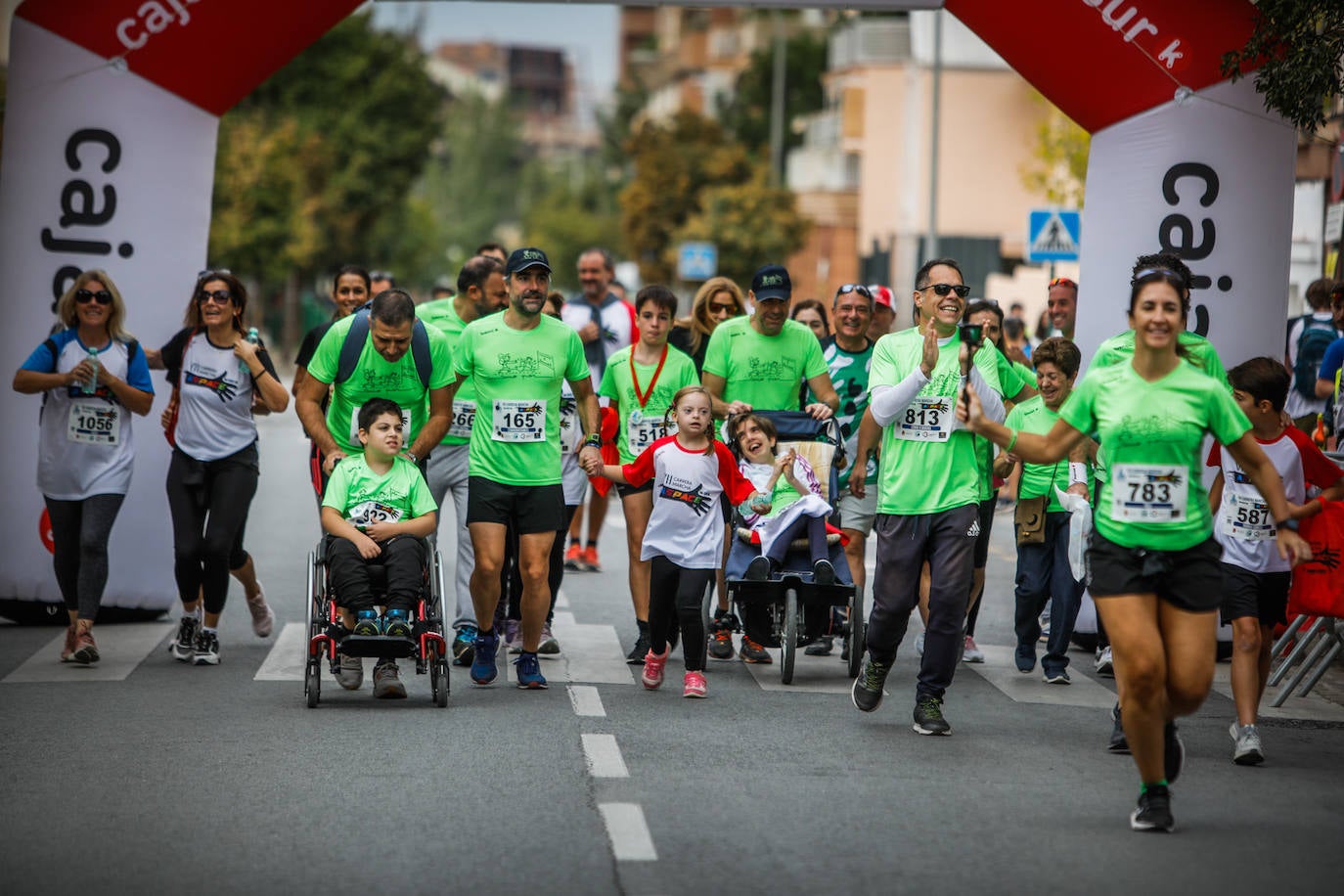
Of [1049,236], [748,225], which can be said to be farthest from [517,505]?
[748,225]

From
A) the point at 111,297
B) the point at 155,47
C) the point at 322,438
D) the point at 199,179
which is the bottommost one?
the point at 322,438

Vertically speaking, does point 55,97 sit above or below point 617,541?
above

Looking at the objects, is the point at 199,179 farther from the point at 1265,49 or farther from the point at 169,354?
the point at 1265,49

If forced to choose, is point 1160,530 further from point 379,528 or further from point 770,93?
point 770,93

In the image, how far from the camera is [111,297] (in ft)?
34.9

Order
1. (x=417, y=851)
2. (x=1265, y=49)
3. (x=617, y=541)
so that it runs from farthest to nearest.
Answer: (x=617, y=541), (x=1265, y=49), (x=417, y=851)

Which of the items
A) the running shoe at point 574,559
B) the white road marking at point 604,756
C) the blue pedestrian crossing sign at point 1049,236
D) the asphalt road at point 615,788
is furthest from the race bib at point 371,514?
the blue pedestrian crossing sign at point 1049,236

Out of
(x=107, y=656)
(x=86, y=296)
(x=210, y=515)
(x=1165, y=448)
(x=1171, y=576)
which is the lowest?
(x=107, y=656)

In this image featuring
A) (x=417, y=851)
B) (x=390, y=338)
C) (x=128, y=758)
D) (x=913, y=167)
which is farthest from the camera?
(x=913, y=167)

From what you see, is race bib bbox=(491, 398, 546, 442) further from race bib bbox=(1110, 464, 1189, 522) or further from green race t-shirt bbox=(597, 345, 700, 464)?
race bib bbox=(1110, 464, 1189, 522)

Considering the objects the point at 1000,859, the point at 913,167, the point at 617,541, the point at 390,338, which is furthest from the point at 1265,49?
the point at 913,167

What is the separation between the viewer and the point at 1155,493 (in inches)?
273

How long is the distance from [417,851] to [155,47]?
21.9 feet

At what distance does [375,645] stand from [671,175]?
4886 cm
